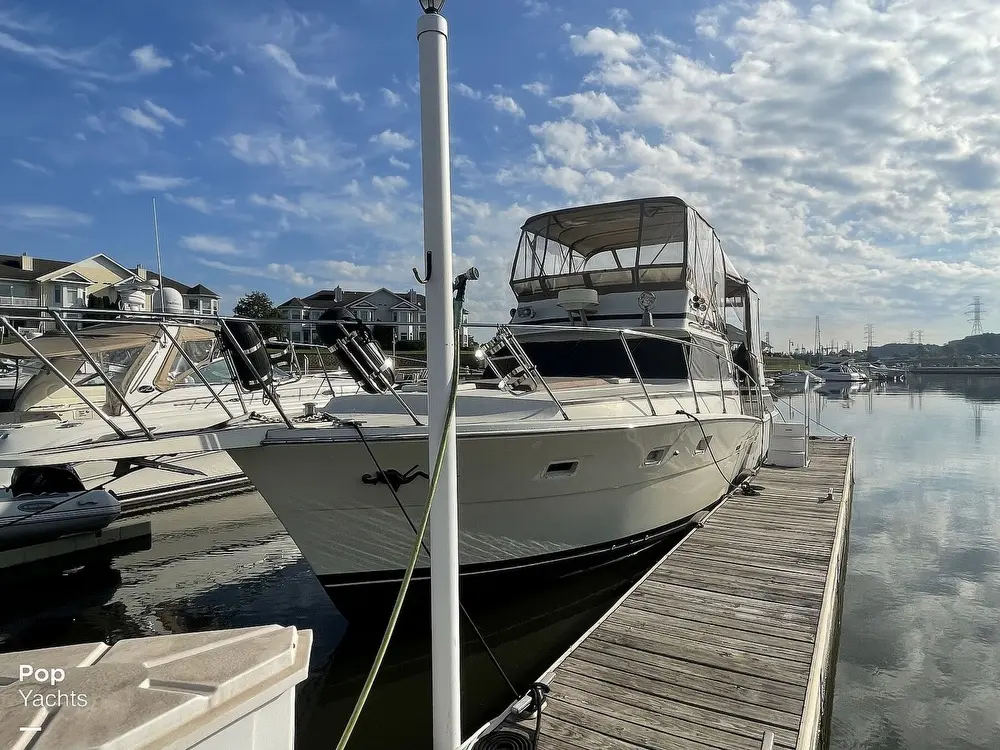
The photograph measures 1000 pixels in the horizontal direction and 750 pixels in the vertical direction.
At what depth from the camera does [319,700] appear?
520 cm

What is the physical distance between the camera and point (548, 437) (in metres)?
5.47

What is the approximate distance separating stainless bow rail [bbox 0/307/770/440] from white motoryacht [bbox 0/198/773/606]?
0.07 m

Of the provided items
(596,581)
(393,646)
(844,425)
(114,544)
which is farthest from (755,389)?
(844,425)

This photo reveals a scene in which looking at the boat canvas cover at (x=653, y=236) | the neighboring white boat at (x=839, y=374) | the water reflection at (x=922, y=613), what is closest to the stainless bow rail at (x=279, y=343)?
the boat canvas cover at (x=653, y=236)

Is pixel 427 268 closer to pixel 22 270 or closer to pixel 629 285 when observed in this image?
pixel 629 285

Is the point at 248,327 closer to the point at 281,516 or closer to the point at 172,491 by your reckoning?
the point at 281,516

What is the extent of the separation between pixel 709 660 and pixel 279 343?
5337mm

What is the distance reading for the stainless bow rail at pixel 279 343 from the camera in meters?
3.96

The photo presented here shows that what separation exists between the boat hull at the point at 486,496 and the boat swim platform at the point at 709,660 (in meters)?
0.86

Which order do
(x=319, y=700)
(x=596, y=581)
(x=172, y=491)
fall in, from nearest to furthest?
1. (x=319, y=700)
2. (x=596, y=581)
3. (x=172, y=491)

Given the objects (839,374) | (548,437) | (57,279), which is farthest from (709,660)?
(839,374)

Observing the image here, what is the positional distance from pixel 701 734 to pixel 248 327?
437cm

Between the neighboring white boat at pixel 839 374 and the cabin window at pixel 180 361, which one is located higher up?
the cabin window at pixel 180 361

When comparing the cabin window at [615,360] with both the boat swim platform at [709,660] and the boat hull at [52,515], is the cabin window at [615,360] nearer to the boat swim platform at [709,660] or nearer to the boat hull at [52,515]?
the boat swim platform at [709,660]
